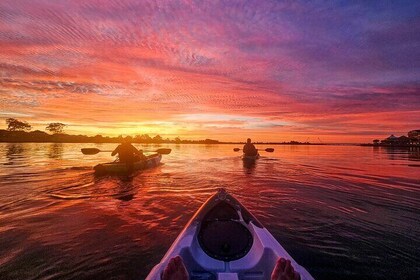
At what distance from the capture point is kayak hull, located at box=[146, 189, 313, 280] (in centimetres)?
435

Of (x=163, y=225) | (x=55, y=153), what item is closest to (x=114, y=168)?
(x=163, y=225)

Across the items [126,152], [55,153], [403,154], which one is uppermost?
[126,152]

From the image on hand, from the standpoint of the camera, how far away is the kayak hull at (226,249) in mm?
4352

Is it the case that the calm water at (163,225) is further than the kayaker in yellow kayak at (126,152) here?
No

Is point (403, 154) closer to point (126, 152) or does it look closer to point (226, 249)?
Result: point (126, 152)

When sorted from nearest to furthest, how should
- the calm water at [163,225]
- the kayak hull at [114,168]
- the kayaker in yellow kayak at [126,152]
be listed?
1. the calm water at [163,225]
2. the kayak hull at [114,168]
3. the kayaker in yellow kayak at [126,152]

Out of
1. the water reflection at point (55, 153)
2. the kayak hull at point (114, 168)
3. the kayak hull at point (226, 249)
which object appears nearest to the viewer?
the kayak hull at point (226, 249)

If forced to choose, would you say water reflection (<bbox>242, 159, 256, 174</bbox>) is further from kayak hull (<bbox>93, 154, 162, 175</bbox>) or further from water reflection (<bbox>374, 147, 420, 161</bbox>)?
water reflection (<bbox>374, 147, 420, 161</bbox>)

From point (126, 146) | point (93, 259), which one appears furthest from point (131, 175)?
point (93, 259)

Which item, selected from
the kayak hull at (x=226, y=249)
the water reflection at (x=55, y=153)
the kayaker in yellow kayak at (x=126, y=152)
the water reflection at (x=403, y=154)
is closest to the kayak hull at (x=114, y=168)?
the kayaker in yellow kayak at (x=126, y=152)

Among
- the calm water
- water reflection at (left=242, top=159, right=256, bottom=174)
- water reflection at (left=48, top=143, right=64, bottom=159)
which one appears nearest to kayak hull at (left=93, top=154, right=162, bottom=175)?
the calm water

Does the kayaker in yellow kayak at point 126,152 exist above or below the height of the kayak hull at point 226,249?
above

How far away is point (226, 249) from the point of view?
501 centimetres

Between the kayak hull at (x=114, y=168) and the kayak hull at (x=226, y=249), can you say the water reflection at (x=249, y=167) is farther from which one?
the kayak hull at (x=226, y=249)
